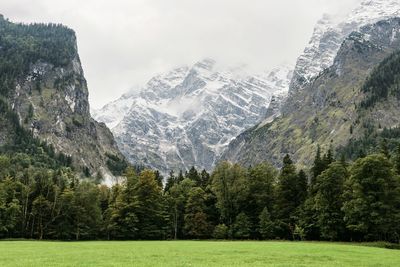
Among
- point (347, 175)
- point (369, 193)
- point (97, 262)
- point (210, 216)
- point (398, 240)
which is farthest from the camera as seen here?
point (210, 216)

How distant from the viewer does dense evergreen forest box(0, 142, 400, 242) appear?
102562 mm

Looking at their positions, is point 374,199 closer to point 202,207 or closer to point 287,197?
point 287,197

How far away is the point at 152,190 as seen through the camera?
12400 centimetres

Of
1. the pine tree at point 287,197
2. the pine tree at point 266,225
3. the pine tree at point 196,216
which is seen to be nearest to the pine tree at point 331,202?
the pine tree at point 287,197

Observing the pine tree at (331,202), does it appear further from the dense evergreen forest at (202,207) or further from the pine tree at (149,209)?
the pine tree at (149,209)

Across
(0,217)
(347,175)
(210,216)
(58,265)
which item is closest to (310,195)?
(347,175)

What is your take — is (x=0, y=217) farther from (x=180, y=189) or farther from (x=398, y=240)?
(x=398, y=240)

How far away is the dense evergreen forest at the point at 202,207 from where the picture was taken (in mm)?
102562

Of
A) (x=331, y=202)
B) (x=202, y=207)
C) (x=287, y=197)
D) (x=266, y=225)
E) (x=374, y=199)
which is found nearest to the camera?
(x=374, y=199)

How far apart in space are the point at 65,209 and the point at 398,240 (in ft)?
247

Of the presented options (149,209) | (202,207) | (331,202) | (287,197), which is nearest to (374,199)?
(331,202)

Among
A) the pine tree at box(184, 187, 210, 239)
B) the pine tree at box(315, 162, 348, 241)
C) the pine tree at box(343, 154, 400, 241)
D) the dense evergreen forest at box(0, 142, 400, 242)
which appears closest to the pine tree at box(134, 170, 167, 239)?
the dense evergreen forest at box(0, 142, 400, 242)

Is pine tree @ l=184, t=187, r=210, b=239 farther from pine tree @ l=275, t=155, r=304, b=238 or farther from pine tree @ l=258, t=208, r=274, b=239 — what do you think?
pine tree @ l=275, t=155, r=304, b=238

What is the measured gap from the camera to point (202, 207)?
127250 millimetres
